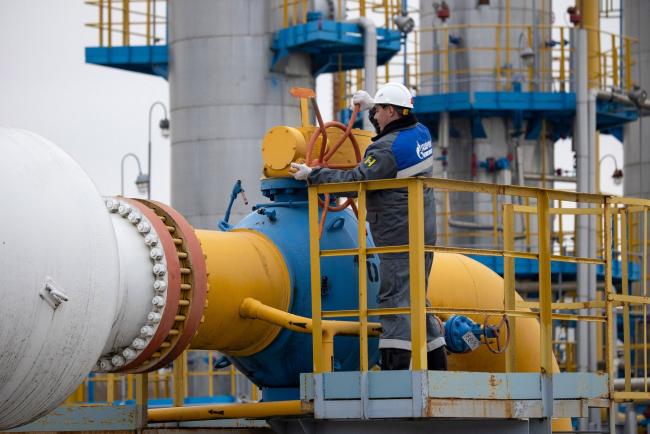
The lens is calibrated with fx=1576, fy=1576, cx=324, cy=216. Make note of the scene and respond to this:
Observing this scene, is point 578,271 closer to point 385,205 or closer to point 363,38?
point 363,38

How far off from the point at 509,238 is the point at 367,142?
3.51ft

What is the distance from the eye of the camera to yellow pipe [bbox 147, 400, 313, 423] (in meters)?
8.51

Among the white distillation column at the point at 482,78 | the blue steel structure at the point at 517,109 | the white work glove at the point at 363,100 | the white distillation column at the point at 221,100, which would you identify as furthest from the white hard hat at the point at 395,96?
the white distillation column at the point at 482,78

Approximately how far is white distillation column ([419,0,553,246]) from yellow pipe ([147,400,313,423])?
21243 millimetres

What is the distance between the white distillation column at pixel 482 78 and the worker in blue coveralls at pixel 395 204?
21464 millimetres

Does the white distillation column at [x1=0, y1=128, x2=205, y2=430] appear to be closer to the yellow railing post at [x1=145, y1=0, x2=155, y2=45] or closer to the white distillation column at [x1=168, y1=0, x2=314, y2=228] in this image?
the white distillation column at [x1=168, y1=0, x2=314, y2=228]

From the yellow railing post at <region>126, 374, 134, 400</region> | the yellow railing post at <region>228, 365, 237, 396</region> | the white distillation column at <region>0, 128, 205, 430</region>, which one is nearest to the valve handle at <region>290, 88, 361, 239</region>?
the white distillation column at <region>0, 128, 205, 430</region>

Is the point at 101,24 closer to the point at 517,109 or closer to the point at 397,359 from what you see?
the point at 517,109

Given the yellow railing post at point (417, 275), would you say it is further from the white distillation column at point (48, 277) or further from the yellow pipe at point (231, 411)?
the white distillation column at point (48, 277)

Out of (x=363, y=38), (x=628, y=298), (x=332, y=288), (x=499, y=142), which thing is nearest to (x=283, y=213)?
(x=332, y=288)

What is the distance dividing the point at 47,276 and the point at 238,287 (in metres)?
2.01

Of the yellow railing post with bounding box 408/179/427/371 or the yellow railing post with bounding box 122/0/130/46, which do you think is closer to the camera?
the yellow railing post with bounding box 408/179/427/371

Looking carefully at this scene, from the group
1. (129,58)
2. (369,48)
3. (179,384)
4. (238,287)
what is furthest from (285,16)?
(238,287)

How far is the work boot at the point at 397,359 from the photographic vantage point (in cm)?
855
